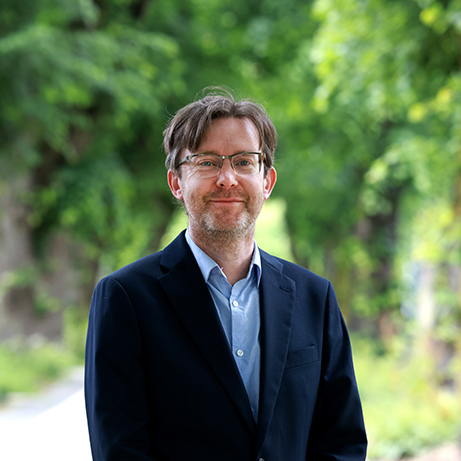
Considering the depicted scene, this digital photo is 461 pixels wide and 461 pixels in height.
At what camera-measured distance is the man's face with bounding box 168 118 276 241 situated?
2.18 metres

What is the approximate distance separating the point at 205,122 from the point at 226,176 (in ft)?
0.66

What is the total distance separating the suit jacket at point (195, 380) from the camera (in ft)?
6.48

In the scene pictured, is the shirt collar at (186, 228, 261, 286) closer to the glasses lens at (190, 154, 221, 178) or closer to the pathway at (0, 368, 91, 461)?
the glasses lens at (190, 154, 221, 178)

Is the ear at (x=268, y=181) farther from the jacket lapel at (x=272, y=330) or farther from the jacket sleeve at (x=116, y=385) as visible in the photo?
the jacket sleeve at (x=116, y=385)

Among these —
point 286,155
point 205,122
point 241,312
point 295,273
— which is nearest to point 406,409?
point 295,273

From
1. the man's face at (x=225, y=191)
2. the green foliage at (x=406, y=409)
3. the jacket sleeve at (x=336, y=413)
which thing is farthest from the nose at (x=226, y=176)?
the green foliage at (x=406, y=409)

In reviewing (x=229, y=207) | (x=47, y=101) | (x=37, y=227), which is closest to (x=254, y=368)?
(x=229, y=207)

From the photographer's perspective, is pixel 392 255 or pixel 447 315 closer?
pixel 447 315

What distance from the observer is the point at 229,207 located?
85.8 inches

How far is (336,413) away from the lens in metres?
2.22

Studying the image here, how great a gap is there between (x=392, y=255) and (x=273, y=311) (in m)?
13.2

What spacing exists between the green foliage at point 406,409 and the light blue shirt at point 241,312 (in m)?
5.98

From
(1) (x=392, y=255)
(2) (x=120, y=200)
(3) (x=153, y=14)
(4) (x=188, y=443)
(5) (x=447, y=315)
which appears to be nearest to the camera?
(4) (x=188, y=443)

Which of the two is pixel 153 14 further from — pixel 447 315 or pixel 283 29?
pixel 447 315
